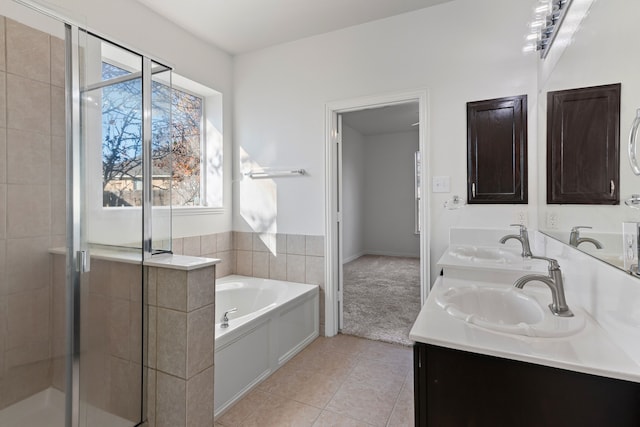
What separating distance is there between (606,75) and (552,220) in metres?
0.88

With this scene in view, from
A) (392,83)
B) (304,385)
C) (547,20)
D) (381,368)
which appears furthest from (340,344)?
(547,20)

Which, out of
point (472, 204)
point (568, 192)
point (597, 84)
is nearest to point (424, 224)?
point (472, 204)

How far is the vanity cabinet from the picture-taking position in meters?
0.76

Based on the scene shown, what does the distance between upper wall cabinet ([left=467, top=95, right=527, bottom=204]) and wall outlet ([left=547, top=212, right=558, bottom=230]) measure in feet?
1.76

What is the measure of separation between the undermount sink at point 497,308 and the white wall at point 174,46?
6.56ft

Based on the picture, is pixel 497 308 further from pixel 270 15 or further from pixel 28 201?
pixel 270 15

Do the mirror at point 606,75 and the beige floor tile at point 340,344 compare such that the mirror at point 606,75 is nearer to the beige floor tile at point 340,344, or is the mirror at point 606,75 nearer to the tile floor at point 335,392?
the tile floor at point 335,392

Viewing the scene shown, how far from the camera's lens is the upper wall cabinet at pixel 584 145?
93cm

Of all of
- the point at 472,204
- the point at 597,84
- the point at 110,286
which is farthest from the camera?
the point at 472,204

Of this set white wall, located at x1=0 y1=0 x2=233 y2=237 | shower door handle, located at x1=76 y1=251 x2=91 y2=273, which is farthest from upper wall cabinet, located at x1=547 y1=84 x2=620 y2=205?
white wall, located at x1=0 y1=0 x2=233 y2=237

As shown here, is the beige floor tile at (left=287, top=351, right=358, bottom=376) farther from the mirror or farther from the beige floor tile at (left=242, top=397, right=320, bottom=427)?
the mirror

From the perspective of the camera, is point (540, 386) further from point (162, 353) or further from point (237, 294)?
point (237, 294)

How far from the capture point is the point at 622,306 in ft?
2.71

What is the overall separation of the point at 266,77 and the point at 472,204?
88.5 inches
